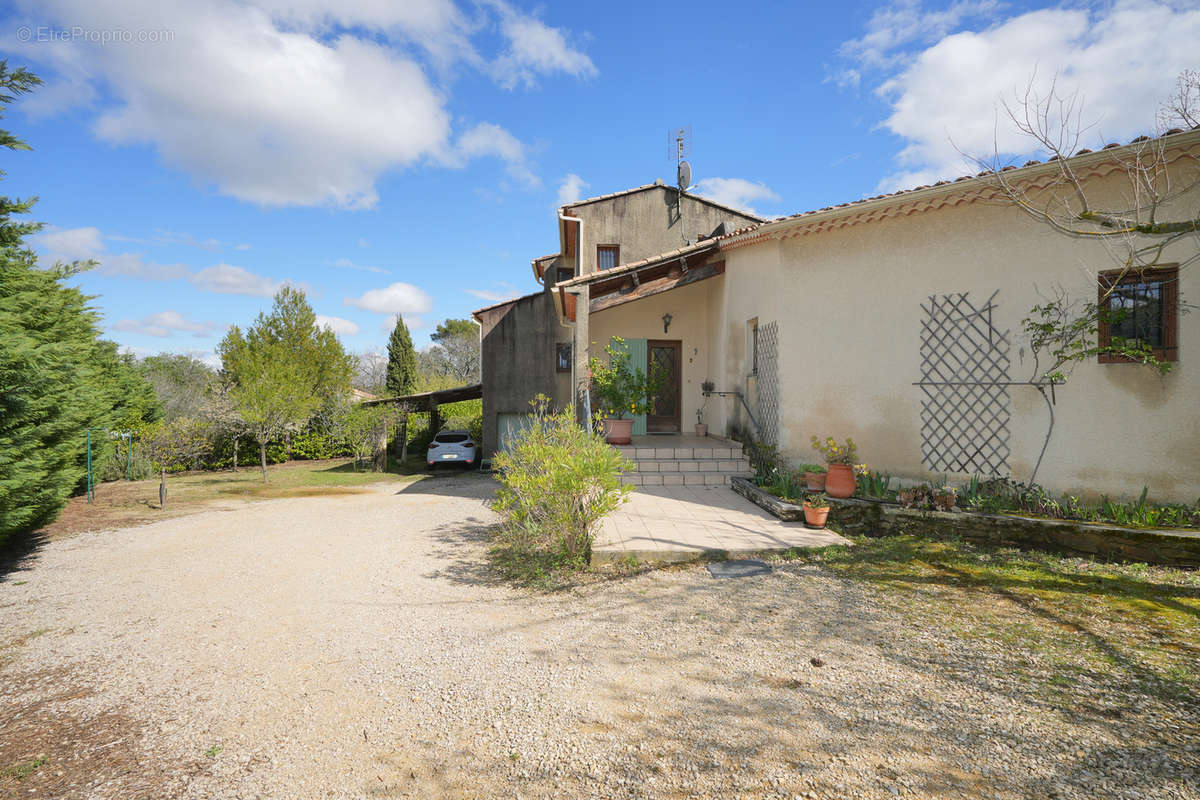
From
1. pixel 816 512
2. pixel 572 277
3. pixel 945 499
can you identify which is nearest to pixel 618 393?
pixel 816 512

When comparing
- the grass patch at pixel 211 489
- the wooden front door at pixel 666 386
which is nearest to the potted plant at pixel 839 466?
the wooden front door at pixel 666 386

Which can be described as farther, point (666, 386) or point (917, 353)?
point (666, 386)

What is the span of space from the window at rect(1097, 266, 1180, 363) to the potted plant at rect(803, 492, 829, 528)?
3737mm

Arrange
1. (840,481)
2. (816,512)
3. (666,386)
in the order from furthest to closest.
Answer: (666,386)
(840,481)
(816,512)

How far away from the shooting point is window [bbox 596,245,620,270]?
1434 cm

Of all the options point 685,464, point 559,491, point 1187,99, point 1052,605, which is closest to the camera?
point 1052,605

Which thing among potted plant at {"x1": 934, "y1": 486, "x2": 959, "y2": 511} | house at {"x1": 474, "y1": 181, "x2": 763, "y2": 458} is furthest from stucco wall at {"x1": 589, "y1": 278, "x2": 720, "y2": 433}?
potted plant at {"x1": 934, "y1": 486, "x2": 959, "y2": 511}

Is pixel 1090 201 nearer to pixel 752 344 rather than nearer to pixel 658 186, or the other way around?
pixel 752 344

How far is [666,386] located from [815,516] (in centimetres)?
672

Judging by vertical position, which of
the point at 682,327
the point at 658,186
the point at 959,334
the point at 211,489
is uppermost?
the point at 658,186

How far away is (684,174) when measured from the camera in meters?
14.3

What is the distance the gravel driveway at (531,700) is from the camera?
2400mm

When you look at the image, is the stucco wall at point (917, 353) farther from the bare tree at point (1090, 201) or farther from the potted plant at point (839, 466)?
the potted plant at point (839, 466)

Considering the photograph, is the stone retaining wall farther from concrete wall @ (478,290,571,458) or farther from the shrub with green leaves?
concrete wall @ (478,290,571,458)
